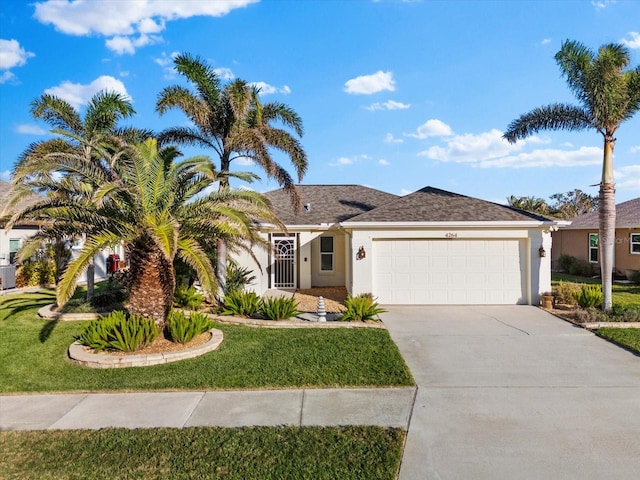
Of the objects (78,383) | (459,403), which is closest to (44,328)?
(78,383)

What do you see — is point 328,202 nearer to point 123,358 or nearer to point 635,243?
point 123,358

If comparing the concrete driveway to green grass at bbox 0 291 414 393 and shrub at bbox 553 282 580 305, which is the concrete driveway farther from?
shrub at bbox 553 282 580 305

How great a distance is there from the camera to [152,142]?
8.92m

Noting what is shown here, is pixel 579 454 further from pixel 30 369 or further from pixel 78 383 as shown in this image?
pixel 30 369

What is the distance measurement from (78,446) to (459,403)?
4.86 metres

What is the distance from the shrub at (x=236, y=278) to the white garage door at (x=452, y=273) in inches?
176

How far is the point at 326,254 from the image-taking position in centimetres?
1727

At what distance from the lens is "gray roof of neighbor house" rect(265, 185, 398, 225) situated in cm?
1722

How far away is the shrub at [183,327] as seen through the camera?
8344 millimetres

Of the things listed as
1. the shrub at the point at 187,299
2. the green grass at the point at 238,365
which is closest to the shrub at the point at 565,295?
the green grass at the point at 238,365

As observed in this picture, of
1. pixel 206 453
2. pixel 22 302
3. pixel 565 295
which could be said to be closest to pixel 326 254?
pixel 565 295

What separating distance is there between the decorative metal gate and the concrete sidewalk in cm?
1049

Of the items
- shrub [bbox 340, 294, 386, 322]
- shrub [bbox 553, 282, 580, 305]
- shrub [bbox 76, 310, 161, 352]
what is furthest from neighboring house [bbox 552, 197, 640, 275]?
shrub [bbox 76, 310, 161, 352]

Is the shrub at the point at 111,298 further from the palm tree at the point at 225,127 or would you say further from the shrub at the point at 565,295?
the shrub at the point at 565,295
